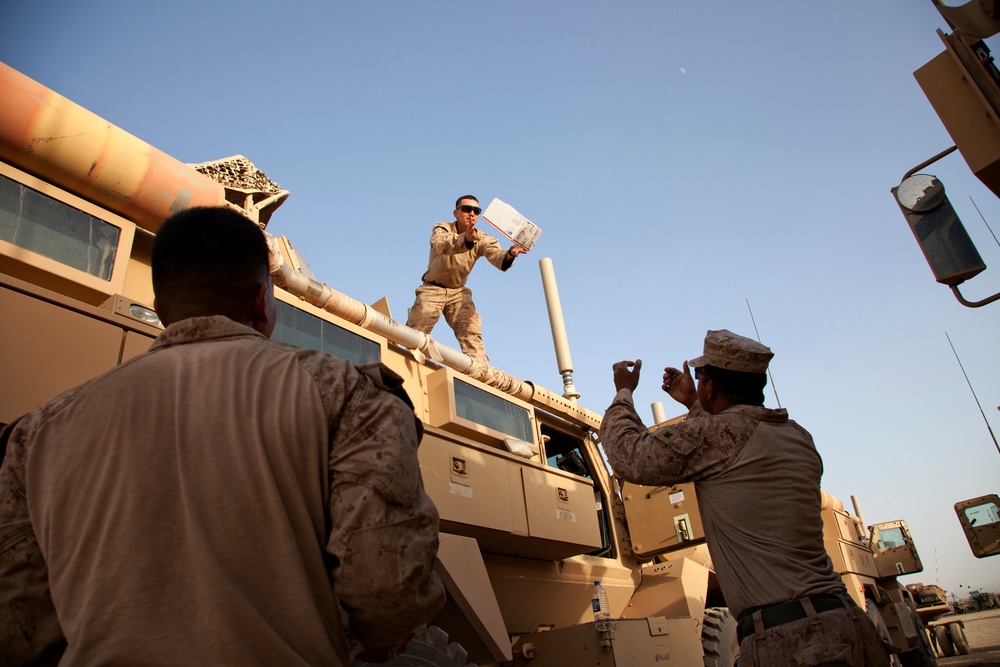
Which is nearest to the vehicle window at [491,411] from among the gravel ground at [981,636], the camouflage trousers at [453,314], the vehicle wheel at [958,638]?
the camouflage trousers at [453,314]

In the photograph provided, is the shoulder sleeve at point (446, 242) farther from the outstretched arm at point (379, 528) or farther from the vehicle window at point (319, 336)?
the outstretched arm at point (379, 528)

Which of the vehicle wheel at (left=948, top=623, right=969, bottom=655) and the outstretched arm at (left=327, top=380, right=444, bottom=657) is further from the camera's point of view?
the vehicle wheel at (left=948, top=623, right=969, bottom=655)

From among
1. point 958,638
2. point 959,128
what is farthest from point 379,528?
point 958,638

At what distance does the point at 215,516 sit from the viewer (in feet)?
3.68

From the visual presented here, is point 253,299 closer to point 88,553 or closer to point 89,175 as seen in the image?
point 88,553

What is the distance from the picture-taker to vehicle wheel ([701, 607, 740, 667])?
16.7 feet

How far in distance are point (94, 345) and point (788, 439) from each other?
2.39 m

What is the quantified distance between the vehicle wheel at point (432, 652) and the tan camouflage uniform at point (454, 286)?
389cm

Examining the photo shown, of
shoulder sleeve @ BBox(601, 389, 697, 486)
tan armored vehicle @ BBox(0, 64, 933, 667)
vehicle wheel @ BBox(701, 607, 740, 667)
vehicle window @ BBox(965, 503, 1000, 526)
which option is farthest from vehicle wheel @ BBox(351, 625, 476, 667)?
vehicle window @ BBox(965, 503, 1000, 526)

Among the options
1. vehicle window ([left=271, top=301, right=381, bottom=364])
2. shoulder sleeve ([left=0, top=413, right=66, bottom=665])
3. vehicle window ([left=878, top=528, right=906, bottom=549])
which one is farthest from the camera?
vehicle window ([left=878, top=528, right=906, bottom=549])

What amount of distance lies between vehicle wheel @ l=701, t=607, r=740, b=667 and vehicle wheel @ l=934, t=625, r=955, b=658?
39.8 ft

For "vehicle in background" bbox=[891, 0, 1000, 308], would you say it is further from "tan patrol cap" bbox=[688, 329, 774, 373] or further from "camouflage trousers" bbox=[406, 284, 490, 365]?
"camouflage trousers" bbox=[406, 284, 490, 365]

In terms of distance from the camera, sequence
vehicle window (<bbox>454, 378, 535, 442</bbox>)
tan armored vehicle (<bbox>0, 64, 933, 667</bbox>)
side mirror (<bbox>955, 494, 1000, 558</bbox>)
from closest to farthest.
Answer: tan armored vehicle (<bbox>0, 64, 933, 667</bbox>), vehicle window (<bbox>454, 378, 535, 442</bbox>), side mirror (<bbox>955, 494, 1000, 558</bbox>)

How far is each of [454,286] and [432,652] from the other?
14.4 ft
